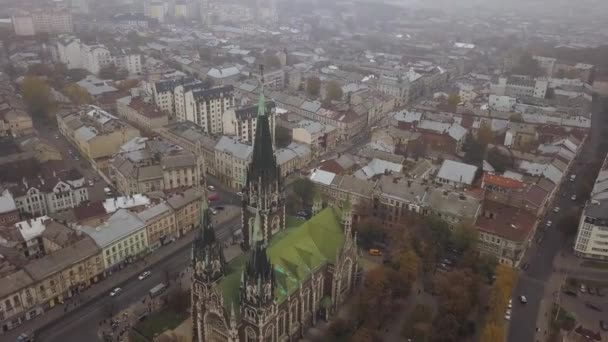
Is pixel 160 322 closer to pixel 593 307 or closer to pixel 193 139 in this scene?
pixel 193 139

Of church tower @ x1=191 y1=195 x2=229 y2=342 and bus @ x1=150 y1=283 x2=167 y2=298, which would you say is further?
bus @ x1=150 y1=283 x2=167 y2=298

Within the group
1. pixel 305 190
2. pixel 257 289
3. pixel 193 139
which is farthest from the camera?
pixel 193 139

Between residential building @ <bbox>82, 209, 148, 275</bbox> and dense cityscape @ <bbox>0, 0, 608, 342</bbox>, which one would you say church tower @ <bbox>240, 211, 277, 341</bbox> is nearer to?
dense cityscape @ <bbox>0, 0, 608, 342</bbox>

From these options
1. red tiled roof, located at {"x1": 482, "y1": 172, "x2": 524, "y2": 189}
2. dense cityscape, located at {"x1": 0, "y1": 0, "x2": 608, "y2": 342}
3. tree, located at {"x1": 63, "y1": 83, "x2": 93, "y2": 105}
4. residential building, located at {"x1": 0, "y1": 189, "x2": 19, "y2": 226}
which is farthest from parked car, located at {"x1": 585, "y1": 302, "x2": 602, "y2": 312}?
tree, located at {"x1": 63, "y1": 83, "x2": 93, "y2": 105}

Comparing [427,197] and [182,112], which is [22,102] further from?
[427,197]

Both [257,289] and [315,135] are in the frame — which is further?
[315,135]

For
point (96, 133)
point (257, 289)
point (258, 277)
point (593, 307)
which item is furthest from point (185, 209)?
point (593, 307)
